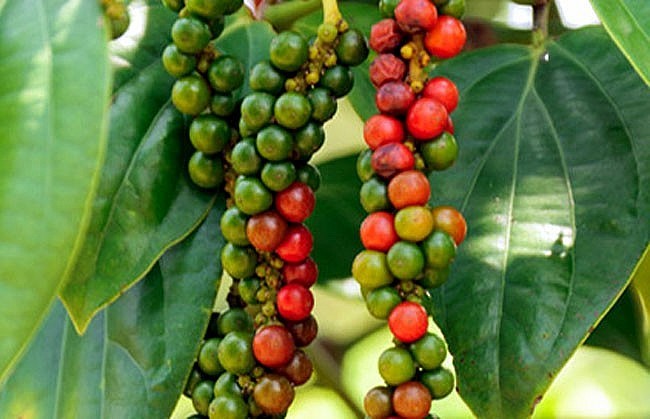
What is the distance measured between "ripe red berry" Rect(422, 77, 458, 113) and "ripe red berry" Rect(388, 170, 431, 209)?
0.17 ft

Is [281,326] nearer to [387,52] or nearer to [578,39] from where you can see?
[387,52]

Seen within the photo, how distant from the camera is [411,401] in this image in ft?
1.89

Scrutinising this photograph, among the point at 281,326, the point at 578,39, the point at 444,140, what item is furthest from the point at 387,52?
the point at 578,39

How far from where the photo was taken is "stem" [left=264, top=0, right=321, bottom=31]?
86 centimetres

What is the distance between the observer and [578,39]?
2.79 ft

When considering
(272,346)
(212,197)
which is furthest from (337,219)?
(272,346)

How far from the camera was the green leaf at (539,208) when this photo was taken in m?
0.70

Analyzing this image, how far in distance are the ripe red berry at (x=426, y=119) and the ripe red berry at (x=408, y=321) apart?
92 mm

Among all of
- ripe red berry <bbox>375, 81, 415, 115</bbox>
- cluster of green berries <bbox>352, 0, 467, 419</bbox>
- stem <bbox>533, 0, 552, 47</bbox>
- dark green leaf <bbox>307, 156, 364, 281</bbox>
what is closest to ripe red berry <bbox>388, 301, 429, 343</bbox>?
cluster of green berries <bbox>352, 0, 467, 419</bbox>

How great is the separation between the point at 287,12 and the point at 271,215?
10.0 inches

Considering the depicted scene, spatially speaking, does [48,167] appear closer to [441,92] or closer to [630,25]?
[441,92]

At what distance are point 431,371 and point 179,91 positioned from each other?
0.78 ft

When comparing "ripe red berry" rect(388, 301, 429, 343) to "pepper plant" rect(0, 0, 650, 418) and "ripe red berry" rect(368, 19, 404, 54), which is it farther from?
"ripe red berry" rect(368, 19, 404, 54)

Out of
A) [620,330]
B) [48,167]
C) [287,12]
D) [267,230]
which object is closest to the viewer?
[48,167]
